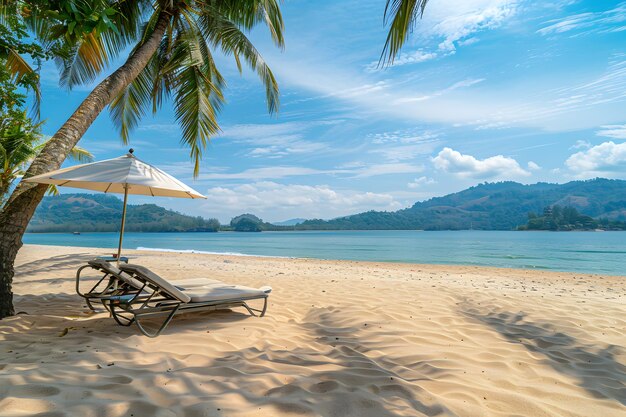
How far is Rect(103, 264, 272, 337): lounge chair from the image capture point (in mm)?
3863

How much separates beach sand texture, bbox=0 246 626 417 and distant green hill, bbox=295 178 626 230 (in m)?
116

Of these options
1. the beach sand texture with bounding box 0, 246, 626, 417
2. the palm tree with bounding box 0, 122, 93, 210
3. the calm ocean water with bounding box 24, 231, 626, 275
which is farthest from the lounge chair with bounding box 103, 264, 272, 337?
the calm ocean water with bounding box 24, 231, 626, 275

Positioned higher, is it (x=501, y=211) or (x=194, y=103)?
(x=501, y=211)

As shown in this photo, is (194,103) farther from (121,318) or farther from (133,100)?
(121,318)

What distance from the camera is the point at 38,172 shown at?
182 inches

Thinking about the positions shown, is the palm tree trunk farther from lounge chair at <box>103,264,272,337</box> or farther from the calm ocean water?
the calm ocean water

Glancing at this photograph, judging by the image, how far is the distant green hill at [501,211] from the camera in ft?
341

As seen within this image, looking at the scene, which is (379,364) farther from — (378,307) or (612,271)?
(612,271)

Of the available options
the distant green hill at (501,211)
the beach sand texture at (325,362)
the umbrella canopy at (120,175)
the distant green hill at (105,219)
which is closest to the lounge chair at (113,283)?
the beach sand texture at (325,362)

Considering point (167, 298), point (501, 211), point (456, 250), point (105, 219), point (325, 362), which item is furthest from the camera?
point (501, 211)

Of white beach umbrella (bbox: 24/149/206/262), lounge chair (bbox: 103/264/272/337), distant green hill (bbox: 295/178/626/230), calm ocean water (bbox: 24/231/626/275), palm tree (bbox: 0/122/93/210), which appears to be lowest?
calm ocean water (bbox: 24/231/626/275)

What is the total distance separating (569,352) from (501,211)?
128 m

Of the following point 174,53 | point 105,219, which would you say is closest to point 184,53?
point 174,53

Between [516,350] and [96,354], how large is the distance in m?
3.84
